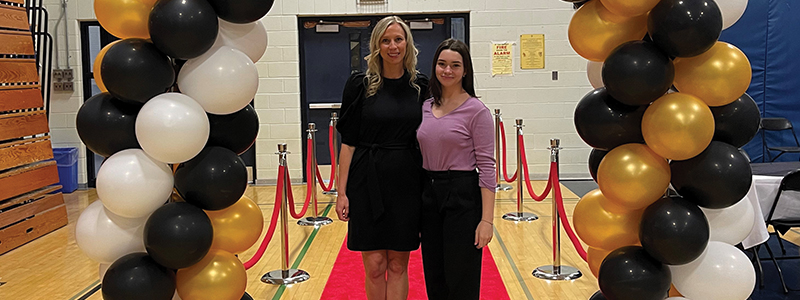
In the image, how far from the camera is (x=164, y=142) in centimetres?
184

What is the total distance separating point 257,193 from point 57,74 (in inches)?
123

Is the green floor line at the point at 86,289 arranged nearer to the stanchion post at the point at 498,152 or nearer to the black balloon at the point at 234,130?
the black balloon at the point at 234,130

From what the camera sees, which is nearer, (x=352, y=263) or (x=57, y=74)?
(x=352, y=263)

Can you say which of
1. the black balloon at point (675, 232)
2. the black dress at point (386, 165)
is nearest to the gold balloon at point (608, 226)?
the black balloon at point (675, 232)

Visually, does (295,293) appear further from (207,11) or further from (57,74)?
(57,74)

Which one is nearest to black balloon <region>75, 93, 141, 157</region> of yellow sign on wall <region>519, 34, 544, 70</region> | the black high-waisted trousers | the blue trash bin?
the black high-waisted trousers

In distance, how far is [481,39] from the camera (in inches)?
322

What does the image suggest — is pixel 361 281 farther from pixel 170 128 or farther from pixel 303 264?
pixel 170 128

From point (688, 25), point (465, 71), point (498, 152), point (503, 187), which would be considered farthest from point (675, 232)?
point (503, 187)

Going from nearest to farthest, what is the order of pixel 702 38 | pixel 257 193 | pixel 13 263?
pixel 702 38, pixel 13 263, pixel 257 193

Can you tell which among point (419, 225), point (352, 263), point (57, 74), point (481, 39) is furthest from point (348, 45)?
point (419, 225)

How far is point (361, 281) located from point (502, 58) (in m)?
4.79

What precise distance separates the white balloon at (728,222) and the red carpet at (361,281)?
1.89m

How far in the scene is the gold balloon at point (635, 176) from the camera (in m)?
1.93
